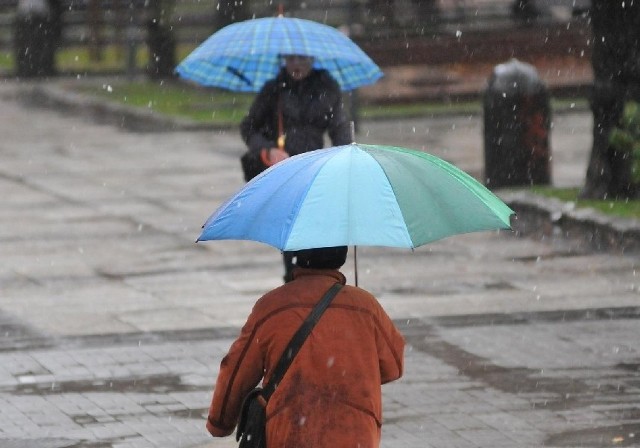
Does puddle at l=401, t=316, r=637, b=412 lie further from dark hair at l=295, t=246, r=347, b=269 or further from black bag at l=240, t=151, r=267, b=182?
dark hair at l=295, t=246, r=347, b=269

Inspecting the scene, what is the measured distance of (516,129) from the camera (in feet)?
52.2

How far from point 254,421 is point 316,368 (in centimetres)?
24

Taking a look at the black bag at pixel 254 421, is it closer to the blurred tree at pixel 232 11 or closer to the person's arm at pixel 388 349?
the person's arm at pixel 388 349

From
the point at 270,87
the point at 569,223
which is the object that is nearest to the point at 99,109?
the point at 569,223

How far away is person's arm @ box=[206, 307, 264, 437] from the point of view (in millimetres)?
4734

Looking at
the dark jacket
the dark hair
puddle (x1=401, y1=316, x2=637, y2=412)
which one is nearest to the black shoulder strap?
the dark hair

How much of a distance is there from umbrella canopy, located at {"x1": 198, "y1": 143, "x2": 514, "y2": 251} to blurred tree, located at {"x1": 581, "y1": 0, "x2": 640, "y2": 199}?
9738 mm

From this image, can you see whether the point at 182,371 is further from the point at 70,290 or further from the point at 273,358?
the point at 273,358

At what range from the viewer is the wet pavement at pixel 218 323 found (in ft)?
26.1

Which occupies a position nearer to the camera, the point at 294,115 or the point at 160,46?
the point at 294,115

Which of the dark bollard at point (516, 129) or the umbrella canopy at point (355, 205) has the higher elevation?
the umbrella canopy at point (355, 205)

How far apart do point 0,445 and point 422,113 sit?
17419 mm

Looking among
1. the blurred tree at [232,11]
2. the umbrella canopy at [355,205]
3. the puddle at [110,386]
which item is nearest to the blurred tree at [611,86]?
the puddle at [110,386]

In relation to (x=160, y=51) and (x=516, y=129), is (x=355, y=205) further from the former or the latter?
(x=160, y=51)
